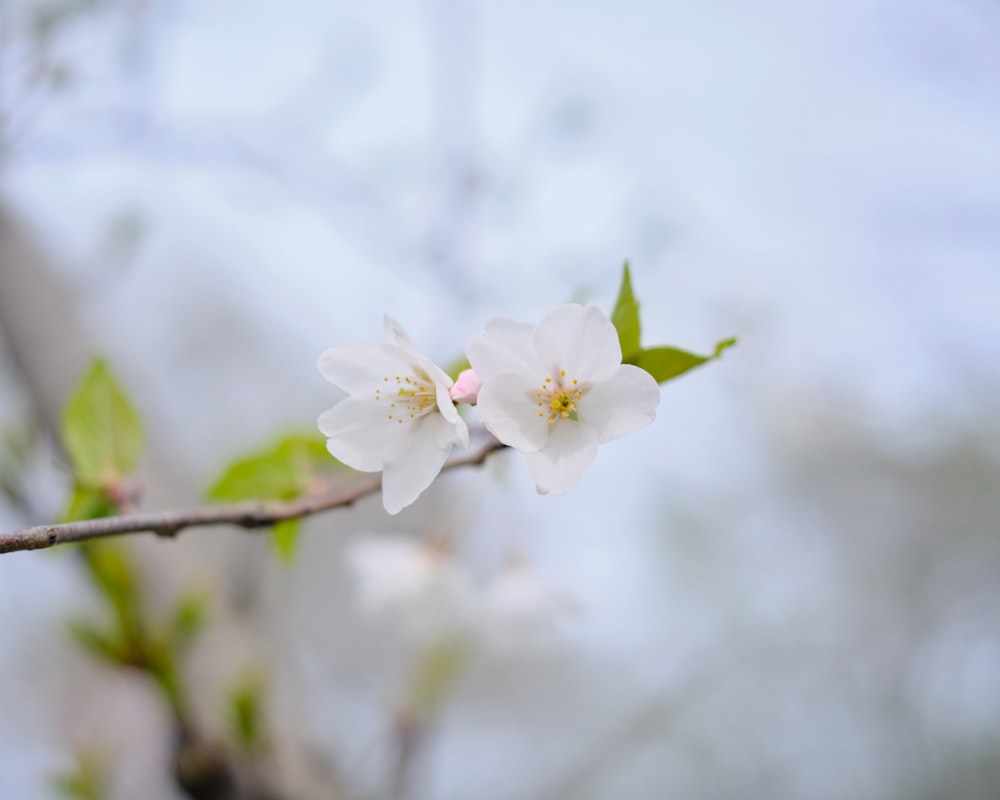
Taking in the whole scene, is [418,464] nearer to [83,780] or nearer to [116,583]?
[116,583]

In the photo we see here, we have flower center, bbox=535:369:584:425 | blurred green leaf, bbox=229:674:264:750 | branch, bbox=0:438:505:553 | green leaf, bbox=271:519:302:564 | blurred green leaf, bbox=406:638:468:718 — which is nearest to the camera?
branch, bbox=0:438:505:553

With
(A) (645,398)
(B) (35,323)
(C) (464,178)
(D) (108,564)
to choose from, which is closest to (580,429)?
(A) (645,398)

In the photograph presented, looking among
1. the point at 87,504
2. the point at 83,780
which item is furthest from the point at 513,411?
the point at 83,780

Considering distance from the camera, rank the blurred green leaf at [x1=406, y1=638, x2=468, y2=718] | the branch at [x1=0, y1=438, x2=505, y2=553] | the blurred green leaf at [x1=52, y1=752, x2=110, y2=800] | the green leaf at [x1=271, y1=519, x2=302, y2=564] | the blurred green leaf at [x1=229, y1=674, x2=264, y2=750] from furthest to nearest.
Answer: the blurred green leaf at [x1=406, y1=638, x2=468, y2=718] → the blurred green leaf at [x1=52, y1=752, x2=110, y2=800] → the blurred green leaf at [x1=229, y1=674, x2=264, y2=750] → the green leaf at [x1=271, y1=519, x2=302, y2=564] → the branch at [x1=0, y1=438, x2=505, y2=553]

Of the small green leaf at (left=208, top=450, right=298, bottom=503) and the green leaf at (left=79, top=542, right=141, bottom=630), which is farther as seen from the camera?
the green leaf at (left=79, top=542, right=141, bottom=630)

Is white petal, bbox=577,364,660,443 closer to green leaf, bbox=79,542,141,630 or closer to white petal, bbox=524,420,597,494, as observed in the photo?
white petal, bbox=524,420,597,494

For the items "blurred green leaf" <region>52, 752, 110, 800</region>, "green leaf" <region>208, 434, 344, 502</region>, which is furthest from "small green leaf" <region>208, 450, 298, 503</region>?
"blurred green leaf" <region>52, 752, 110, 800</region>

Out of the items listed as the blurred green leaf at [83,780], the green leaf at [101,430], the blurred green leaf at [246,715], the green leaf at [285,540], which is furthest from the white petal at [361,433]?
the blurred green leaf at [83,780]
